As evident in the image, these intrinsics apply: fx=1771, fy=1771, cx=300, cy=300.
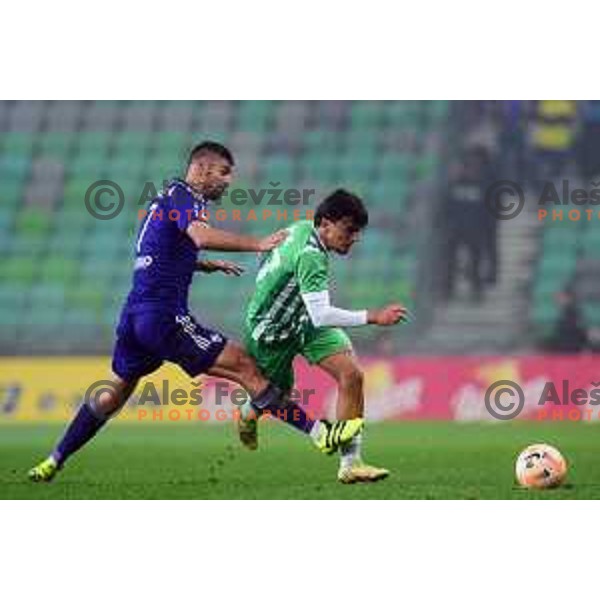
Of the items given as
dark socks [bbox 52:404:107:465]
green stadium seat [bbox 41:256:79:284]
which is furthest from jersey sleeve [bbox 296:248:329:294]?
green stadium seat [bbox 41:256:79:284]

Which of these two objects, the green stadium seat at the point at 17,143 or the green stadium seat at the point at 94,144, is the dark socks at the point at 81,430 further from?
the green stadium seat at the point at 17,143

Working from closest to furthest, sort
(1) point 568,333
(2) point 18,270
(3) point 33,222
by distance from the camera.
Answer: 1. (1) point 568,333
2. (2) point 18,270
3. (3) point 33,222

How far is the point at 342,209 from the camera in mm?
8344

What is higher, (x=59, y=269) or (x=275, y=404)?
(x=59, y=269)

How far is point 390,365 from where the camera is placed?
1556cm

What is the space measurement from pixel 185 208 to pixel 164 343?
0.65 meters

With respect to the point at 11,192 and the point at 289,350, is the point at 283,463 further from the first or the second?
the point at 11,192

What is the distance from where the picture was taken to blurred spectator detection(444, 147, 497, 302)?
17500 mm

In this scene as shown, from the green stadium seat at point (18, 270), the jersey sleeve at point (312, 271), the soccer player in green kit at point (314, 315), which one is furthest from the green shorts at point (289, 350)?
the green stadium seat at point (18, 270)

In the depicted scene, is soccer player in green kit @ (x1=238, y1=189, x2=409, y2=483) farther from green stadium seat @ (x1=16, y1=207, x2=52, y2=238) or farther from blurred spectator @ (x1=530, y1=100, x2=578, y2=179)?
blurred spectator @ (x1=530, y1=100, x2=578, y2=179)

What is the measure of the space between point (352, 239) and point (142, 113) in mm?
10515

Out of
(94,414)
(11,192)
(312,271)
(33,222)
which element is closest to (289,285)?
(312,271)

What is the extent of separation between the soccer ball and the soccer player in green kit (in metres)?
0.66

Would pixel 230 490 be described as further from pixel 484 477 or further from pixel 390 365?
pixel 390 365
